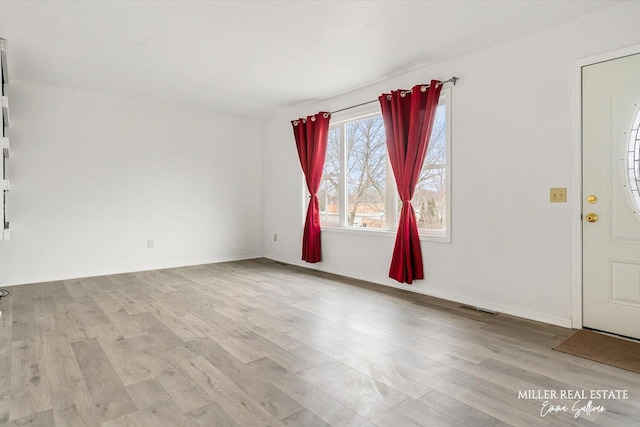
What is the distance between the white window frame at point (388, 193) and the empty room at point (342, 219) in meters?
0.03

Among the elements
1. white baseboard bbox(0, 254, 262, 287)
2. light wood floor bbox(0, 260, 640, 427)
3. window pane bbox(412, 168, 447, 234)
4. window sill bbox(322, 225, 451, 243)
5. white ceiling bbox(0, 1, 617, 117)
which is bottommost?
light wood floor bbox(0, 260, 640, 427)

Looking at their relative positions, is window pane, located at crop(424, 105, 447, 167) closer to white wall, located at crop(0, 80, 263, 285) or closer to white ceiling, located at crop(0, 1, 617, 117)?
white ceiling, located at crop(0, 1, 617, 117)

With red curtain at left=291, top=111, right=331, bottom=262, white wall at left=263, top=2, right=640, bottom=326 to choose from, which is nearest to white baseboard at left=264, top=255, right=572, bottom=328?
white wall at left=263, top=2, right=640, bottom=326

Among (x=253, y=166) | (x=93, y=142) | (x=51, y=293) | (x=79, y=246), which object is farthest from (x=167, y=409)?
(x=253, y=166)

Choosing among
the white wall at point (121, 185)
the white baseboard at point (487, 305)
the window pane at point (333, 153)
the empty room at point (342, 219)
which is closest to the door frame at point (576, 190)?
the empty room at point (342, 219)

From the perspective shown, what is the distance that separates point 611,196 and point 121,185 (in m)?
5.59

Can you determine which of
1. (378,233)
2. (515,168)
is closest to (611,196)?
(515,168)

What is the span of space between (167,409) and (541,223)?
3.08 meters

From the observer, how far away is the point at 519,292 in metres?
3.21

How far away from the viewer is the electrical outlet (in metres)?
2.95

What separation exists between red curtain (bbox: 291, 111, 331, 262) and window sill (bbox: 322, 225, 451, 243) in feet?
0.69

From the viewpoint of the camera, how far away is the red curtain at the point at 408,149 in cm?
381

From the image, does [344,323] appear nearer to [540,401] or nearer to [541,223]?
[540,401]

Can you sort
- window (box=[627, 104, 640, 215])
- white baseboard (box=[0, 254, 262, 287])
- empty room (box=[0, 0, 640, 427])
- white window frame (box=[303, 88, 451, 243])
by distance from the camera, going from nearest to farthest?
1. empty room (box=[0, 0, 640, 427])
2. window (box=[627, 104, 640, 215])
3. white window frame (box=[303, 88, 451, 243])
4. white baseboard (box=[0, 254, 262, 287])
